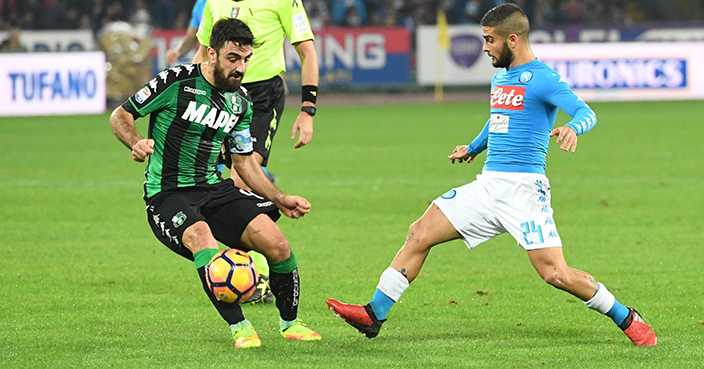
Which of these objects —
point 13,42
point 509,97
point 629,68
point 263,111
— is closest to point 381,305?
point 509,97

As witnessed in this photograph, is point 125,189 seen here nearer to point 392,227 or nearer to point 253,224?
point 392,227

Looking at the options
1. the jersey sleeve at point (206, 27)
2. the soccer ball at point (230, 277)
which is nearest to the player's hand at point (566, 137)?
the soccer ball at point (230, 277)

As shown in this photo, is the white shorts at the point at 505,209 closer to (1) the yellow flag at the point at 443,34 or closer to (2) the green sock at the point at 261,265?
(2) the green sock at the point at 261,265

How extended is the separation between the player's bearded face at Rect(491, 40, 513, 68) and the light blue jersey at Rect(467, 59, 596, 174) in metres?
0.05

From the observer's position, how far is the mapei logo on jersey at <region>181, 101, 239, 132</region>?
18.8 feet

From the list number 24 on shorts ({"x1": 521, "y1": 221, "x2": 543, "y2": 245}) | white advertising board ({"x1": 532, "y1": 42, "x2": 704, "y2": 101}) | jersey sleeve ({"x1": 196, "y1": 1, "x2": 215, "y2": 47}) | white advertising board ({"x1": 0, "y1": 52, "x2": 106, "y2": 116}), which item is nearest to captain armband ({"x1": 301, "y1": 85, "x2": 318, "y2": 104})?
jersey sleeve ({"x1": 196, "y1": 1, "x2": 215, "y2": 47})

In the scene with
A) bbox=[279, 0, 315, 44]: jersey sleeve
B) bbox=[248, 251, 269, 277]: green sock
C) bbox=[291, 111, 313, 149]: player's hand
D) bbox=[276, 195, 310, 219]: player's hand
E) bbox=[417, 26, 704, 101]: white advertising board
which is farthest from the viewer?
bbox=[417, 26, 704, 101]: white advertising board

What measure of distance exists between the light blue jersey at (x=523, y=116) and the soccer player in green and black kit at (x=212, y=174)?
1.11m

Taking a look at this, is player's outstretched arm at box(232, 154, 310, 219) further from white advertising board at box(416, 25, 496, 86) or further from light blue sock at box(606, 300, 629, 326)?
white advertising board at box(416, 25, 496, 86)

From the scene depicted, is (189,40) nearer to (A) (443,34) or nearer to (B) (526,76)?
(B) (526,76)

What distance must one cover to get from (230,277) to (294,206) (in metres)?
0.57

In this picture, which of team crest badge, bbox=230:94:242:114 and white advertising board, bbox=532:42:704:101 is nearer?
team crest badge, bbox=230:94:242:114

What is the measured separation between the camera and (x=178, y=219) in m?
5.54

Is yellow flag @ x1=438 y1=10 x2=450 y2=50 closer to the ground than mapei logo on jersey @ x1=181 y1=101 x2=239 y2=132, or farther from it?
closer to the ground
